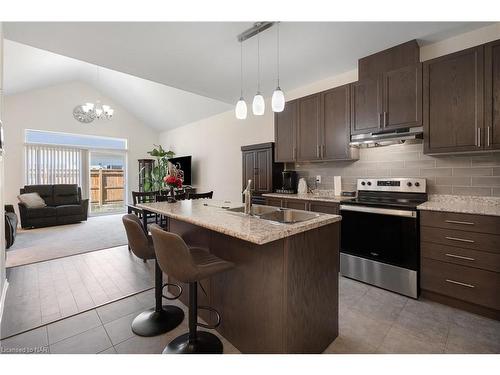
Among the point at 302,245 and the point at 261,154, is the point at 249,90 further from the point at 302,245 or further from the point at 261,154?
the point at 302,245

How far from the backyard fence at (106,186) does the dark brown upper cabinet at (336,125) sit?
6.90m

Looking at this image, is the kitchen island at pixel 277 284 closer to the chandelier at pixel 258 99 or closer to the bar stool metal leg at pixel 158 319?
the bar stool metal leg at pixel 158 319

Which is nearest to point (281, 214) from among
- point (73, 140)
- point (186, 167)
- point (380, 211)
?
point (380, 211)

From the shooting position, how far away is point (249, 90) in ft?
13.4

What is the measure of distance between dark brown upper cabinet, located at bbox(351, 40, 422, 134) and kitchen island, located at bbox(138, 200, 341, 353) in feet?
5.47

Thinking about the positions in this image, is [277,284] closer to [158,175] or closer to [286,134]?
[286,134]

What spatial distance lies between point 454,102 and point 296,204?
6.39 feet

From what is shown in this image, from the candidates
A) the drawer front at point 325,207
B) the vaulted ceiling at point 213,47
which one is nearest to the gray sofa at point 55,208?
the vaulted ceiling at point 213,47

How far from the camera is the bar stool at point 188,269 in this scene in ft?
4.41

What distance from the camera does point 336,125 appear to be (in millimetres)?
3146

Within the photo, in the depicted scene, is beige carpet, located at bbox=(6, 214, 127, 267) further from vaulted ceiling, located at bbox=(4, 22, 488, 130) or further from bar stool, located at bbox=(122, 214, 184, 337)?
vaulted ceiling, located at bbox=(4, 22, 488, 130)

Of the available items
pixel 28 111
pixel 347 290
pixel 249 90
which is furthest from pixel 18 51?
pixel 347 290

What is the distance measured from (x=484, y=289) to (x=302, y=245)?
1761mm

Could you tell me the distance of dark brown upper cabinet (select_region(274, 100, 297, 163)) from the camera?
3.65 metres
